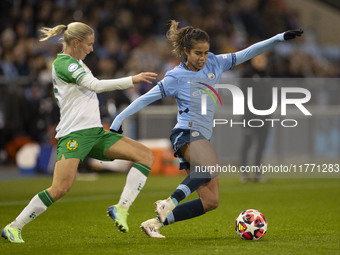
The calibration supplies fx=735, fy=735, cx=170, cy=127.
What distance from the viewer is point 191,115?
6.69m

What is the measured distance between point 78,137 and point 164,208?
3.28 feet

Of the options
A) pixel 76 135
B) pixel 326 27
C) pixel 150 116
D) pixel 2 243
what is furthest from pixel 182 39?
pixel 326 27

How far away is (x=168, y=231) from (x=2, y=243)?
1.73 metres

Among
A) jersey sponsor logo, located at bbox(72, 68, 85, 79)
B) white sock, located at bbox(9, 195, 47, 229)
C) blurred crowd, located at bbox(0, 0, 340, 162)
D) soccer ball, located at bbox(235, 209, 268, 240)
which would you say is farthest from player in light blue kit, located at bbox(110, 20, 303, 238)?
blurred crowd, located at bbox(0, 0, 340, 162)

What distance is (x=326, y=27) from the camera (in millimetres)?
25484

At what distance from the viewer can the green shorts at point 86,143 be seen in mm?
6512

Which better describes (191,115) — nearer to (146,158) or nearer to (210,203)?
(146,158)

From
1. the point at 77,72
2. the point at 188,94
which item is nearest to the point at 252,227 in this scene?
the point at 188,94

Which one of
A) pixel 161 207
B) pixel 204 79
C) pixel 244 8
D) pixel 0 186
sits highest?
pixel 244 8

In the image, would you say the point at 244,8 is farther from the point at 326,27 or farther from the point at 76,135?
the point at 76,135

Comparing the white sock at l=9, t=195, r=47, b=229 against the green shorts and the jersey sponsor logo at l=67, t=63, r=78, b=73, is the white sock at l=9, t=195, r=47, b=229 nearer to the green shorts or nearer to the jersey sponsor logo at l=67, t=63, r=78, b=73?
the green shorts

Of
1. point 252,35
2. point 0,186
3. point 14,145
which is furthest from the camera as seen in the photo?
point 252,35

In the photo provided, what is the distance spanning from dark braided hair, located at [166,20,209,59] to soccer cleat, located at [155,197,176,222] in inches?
55.9

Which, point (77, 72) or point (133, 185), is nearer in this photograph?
point (77, 72)
